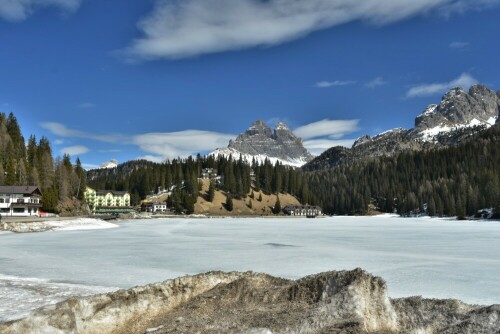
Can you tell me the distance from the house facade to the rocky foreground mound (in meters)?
120

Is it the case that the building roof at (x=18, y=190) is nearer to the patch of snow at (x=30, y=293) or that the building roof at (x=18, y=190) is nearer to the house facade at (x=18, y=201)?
the house facade at (x=18, y=201)

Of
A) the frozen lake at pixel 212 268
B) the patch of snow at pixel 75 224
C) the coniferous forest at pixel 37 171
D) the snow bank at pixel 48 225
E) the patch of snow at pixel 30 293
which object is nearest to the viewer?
the patch of snow at pixel 30 293

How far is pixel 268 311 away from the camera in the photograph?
38.4ft

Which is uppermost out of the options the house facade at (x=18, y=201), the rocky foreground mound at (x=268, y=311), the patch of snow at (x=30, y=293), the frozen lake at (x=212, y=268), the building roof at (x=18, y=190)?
the building roof at (x=18, y=190)

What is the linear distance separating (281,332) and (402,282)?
1721cm

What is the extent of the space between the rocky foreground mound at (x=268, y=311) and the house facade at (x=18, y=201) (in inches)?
4734

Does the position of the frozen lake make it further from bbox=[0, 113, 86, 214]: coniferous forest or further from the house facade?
bbox=[0, 113, 86, 214]: coniferous forest

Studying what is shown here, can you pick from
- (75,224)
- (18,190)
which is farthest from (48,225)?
(18,190)

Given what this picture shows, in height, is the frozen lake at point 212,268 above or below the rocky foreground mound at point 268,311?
below

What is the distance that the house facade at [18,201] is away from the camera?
392 ft

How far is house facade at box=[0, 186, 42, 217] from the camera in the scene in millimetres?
119438

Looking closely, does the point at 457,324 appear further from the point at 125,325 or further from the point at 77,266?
the point at 77,266

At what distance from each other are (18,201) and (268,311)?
12710 cm

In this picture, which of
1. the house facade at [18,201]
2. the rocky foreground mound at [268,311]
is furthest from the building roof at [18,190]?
the rocky foreground mound at [268,311]
